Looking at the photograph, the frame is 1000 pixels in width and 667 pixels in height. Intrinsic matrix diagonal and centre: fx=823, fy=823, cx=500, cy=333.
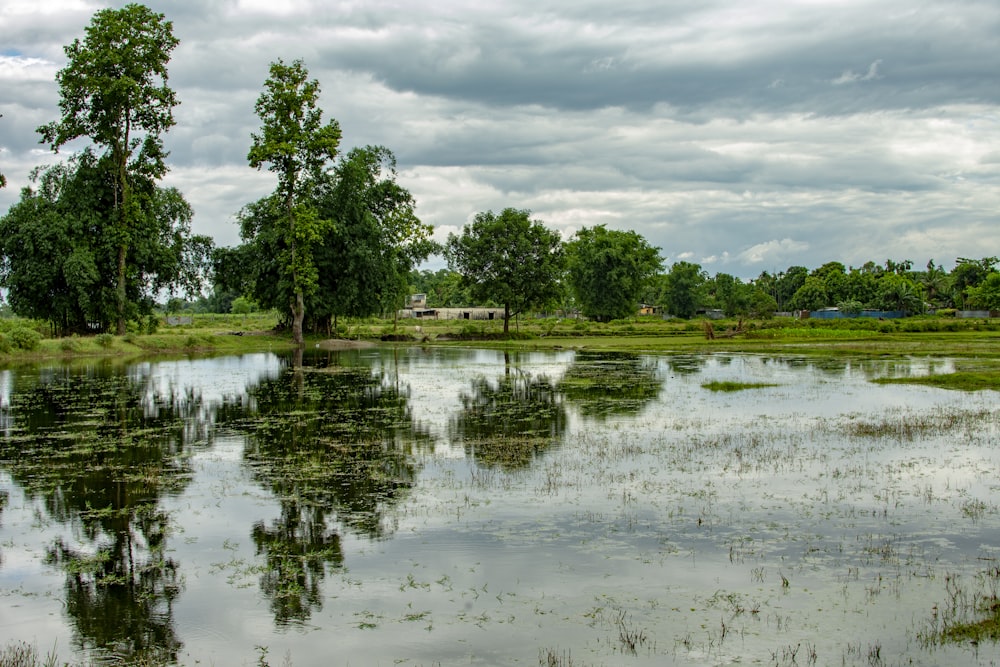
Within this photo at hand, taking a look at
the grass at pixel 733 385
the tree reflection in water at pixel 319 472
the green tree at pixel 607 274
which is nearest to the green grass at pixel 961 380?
the grass at pixel 733 385

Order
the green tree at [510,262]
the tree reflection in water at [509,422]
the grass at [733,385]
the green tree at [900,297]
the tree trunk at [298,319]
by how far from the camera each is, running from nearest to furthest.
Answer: the tree reflection in water at [509,422] → the grass at [733,385] → the tree trunk at [298,319] → the green tree at [510,262] → the green tree at [900,297]

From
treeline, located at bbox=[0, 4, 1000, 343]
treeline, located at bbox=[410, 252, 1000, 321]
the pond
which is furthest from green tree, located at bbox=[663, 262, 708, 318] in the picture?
the pond

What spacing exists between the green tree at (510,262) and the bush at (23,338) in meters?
42.9

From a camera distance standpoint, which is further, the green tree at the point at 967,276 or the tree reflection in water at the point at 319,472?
the green tree at the point at 967,276

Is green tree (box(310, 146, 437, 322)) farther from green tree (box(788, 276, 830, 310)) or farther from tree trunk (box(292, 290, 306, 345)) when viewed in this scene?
green tree (box(788, 276, 830, 310))

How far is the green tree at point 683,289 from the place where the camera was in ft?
511

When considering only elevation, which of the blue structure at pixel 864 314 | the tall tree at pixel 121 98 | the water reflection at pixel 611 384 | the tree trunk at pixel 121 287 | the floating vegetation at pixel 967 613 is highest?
the tall tree at pixel 121 98

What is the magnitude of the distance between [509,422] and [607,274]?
9018cm

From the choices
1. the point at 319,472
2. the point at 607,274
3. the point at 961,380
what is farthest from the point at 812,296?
the point at 319,472

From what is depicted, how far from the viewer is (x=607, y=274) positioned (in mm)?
110375

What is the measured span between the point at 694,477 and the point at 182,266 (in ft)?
181

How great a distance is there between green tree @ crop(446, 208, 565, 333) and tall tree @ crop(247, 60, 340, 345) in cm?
2218

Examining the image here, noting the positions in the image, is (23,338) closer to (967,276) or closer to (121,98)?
(121,98)

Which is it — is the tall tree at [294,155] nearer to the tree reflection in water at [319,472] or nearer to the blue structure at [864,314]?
the tree reflection in water at [319,472]
